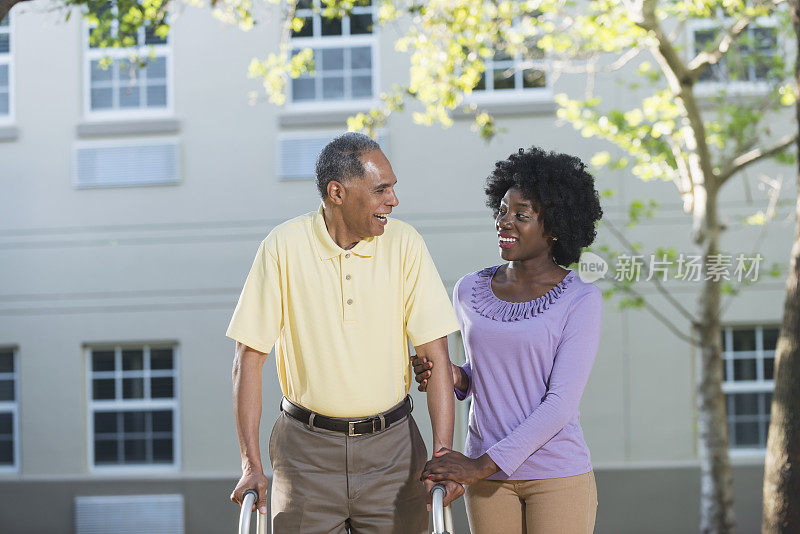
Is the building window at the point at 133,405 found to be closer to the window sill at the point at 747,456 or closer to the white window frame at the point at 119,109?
the white window frame at the point at 119,109

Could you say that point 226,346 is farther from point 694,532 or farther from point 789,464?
point 789,464

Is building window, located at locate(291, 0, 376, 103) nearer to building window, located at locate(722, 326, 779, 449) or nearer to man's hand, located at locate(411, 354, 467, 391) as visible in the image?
building window, located at locate(722, 326, 779, 449)

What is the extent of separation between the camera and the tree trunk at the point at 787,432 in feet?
14.1

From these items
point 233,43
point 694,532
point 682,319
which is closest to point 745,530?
point 694,532

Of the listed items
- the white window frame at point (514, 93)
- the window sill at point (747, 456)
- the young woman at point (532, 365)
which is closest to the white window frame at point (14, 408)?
the white window frame at point (514, 93)

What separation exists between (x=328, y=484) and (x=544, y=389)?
0.70 m

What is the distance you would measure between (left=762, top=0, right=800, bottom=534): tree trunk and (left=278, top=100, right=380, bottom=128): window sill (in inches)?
214

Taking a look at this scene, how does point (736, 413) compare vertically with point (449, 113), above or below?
below

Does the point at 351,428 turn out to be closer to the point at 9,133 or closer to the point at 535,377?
the point at 535,377

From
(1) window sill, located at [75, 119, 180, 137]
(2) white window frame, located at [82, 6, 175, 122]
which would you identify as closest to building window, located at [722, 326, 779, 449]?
(1) window sill, located at [75, 119, 180, 137]

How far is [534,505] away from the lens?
2994 mm

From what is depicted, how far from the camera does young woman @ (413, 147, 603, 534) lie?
295cm

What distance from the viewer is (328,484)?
9.78 ft

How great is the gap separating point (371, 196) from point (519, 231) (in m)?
0.49
